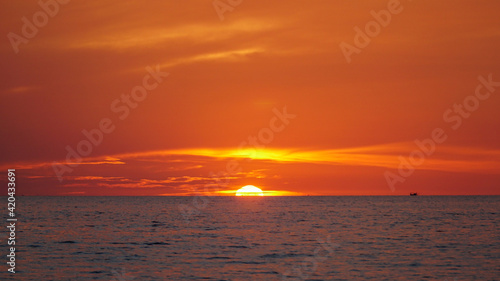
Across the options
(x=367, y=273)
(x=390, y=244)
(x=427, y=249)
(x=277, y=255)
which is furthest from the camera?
(x=390, y=244)

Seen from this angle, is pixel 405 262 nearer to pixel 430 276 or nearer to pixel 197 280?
pixel 430 276

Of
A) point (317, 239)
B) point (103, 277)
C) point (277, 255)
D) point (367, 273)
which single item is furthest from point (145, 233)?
point (367, 273)

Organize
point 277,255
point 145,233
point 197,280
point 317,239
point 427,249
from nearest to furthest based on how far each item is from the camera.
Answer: point 197,280
point 277,255
point 427,249
point 317,239
point 145,233

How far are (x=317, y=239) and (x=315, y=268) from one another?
2412 cm

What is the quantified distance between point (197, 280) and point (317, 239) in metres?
31.4

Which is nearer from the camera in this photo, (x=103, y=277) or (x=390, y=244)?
(x=103, y=277)

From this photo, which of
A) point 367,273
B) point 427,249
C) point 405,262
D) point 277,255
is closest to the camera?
point 367,273

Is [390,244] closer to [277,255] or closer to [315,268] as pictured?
[277,255]

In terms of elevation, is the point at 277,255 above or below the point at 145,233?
below

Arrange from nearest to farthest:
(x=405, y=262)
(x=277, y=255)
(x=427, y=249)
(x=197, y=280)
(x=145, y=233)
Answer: (x=197, y=280) → (x=405, y=262) → (x=277, y=255) → (x=427, y=249) → (x=145, y=233)

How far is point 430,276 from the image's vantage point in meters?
42.0

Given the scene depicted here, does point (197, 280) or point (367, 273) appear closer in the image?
point (197, 280)

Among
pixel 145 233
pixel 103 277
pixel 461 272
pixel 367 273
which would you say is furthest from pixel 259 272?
pixel 145 233

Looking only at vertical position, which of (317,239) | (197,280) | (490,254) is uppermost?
(317,239)
